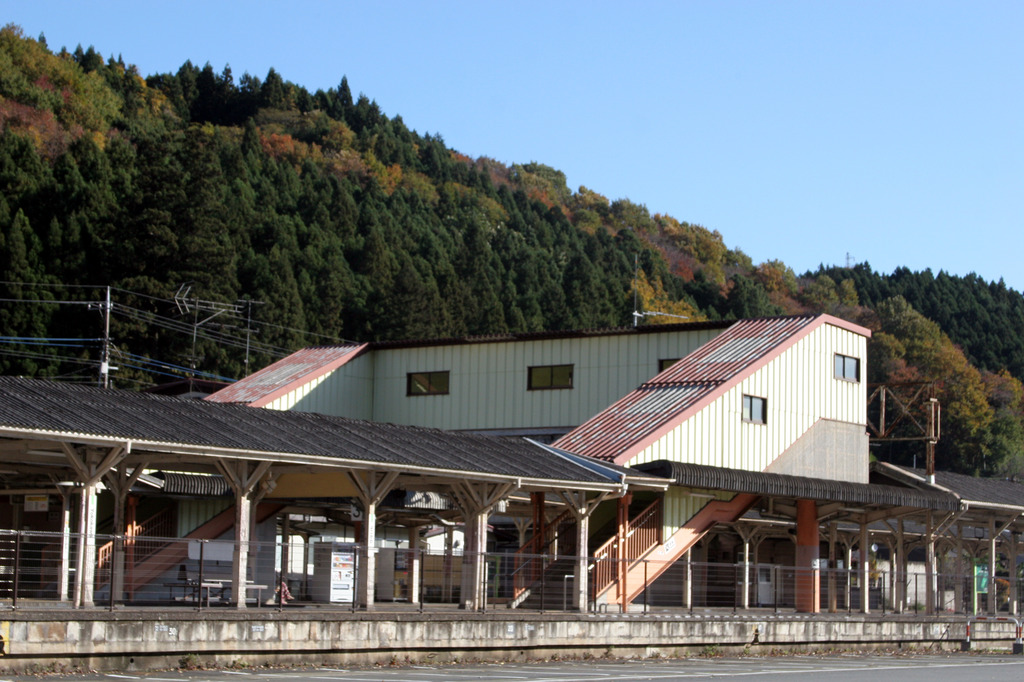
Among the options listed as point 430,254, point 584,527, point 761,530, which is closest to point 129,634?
point 584,527

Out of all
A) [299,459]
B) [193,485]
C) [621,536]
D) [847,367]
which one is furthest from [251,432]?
[847,367]

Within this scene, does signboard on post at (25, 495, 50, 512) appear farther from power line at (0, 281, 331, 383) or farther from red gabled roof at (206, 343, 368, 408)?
power line at (0, 281, 331, 383)

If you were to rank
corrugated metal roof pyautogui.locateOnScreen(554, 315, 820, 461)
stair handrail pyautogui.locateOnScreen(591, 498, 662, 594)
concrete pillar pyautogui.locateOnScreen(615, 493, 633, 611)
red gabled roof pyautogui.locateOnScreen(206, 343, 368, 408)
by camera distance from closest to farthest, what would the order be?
stair handrail pyautogui.locateOnScreen(591, 498, 662, 594) → concrete pillar pyautogui.locateOnScreen(615, 493, 633, 611) → corrugated metal roof pyautogui.locateOnScreen(554, 315, 820, 461) → red gabled roof pyautogui.locateOnScreen(206, 343, 368, 408)

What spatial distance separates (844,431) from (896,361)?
88.9 meters

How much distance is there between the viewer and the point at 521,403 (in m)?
36.7

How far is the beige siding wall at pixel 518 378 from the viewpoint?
35.6 m

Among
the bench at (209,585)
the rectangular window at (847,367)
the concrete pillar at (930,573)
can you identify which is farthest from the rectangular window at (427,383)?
the concrete pillar at (930,573)

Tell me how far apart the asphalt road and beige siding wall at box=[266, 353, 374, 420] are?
1556 centimetres

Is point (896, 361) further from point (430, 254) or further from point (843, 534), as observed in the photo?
point (843, 534)

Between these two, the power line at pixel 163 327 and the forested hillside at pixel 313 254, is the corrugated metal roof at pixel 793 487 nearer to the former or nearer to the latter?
the forested hillside at pixel 313 254

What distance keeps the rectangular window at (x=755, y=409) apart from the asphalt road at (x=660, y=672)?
6.43 metres

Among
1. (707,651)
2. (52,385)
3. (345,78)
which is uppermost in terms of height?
(345,78)

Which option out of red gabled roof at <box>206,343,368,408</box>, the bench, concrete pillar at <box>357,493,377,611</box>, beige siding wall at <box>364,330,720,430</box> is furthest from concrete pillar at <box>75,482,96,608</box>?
beige siding wall at <box>364,330,720,430</box>

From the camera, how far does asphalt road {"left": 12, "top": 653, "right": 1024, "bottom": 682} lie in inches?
681
